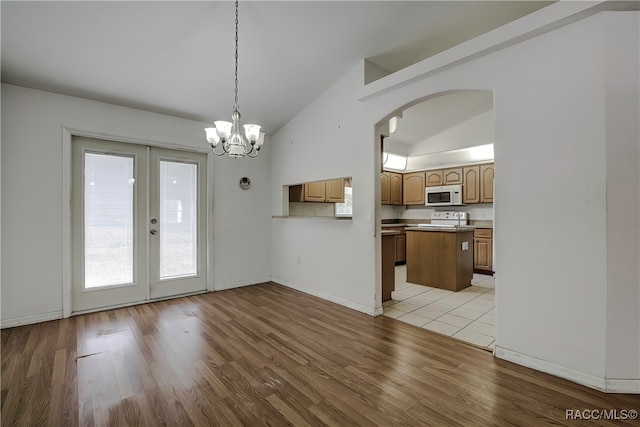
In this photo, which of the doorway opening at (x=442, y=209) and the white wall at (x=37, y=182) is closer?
the white wall at (x=37, y=182)

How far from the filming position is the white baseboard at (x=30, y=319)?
290 cm

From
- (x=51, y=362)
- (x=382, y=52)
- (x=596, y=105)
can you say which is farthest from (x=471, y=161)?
(x=51, y=362)

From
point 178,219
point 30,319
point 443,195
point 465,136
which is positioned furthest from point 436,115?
point 30,319

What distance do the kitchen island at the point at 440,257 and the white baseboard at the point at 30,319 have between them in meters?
4.84

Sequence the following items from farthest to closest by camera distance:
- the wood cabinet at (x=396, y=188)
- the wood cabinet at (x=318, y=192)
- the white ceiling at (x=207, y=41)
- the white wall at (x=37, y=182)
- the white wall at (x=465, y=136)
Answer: the wood cabinet at (x=396, y=188) → the white wall at (x=465, y=136) → the wood cabinet at (x=318, y=192) → the white wall at (x=37, y=182) → the white ceiling at (x=207, y=41)

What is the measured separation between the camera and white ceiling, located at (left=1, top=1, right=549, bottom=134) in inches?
92.4

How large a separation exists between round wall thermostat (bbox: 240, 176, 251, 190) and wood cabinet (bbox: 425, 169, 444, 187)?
13.4 ft

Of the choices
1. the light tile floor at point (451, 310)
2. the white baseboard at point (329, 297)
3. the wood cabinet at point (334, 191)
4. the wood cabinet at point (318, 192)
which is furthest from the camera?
the wood cabinet at point (334, 191)

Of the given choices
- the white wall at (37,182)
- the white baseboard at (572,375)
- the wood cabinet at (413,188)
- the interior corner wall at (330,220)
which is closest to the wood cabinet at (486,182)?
the wood cabinet at (413,188)

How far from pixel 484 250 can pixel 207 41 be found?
567cm

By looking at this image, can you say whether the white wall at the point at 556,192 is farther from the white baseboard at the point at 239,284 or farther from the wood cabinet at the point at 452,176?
the wood cabinet at the point at 452,176

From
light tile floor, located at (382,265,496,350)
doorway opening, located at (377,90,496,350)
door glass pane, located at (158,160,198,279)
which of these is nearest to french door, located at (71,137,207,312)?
door glass pane, located at (158,160,198,279)

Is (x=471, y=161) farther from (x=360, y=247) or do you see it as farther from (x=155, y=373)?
(x=155, y=373)

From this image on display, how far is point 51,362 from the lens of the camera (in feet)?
7.36
